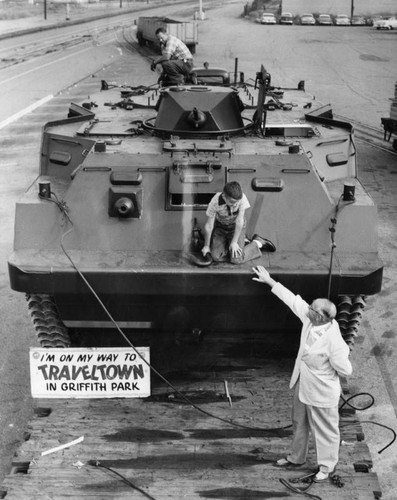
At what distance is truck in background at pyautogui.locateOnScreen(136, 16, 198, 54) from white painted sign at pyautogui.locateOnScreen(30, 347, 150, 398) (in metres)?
27.7

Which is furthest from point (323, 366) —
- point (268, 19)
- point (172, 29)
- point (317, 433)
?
point (268, 19)

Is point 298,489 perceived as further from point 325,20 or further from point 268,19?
point 325,20

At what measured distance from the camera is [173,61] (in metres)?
10.6

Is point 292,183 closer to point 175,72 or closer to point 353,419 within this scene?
point 353,419

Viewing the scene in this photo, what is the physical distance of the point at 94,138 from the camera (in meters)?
7.41

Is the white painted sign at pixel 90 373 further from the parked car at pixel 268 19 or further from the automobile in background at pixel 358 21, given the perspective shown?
the automobile in background at pixel 358 21

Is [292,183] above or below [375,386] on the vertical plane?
above

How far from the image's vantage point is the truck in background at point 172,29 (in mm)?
32850

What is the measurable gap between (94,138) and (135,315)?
2.01 meters

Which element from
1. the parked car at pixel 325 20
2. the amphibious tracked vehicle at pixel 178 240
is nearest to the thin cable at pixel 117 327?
the amphibious tracked vehicle at pixel 178 240

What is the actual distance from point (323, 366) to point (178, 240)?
186cm

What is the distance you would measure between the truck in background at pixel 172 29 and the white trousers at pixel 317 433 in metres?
28.7

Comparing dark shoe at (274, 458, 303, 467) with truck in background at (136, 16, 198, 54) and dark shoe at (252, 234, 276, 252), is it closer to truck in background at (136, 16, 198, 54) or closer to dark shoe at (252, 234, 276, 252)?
dark shoe at (252, 234, 276, 252)

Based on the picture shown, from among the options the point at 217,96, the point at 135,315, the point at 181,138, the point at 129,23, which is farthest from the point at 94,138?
the point at 129,23
